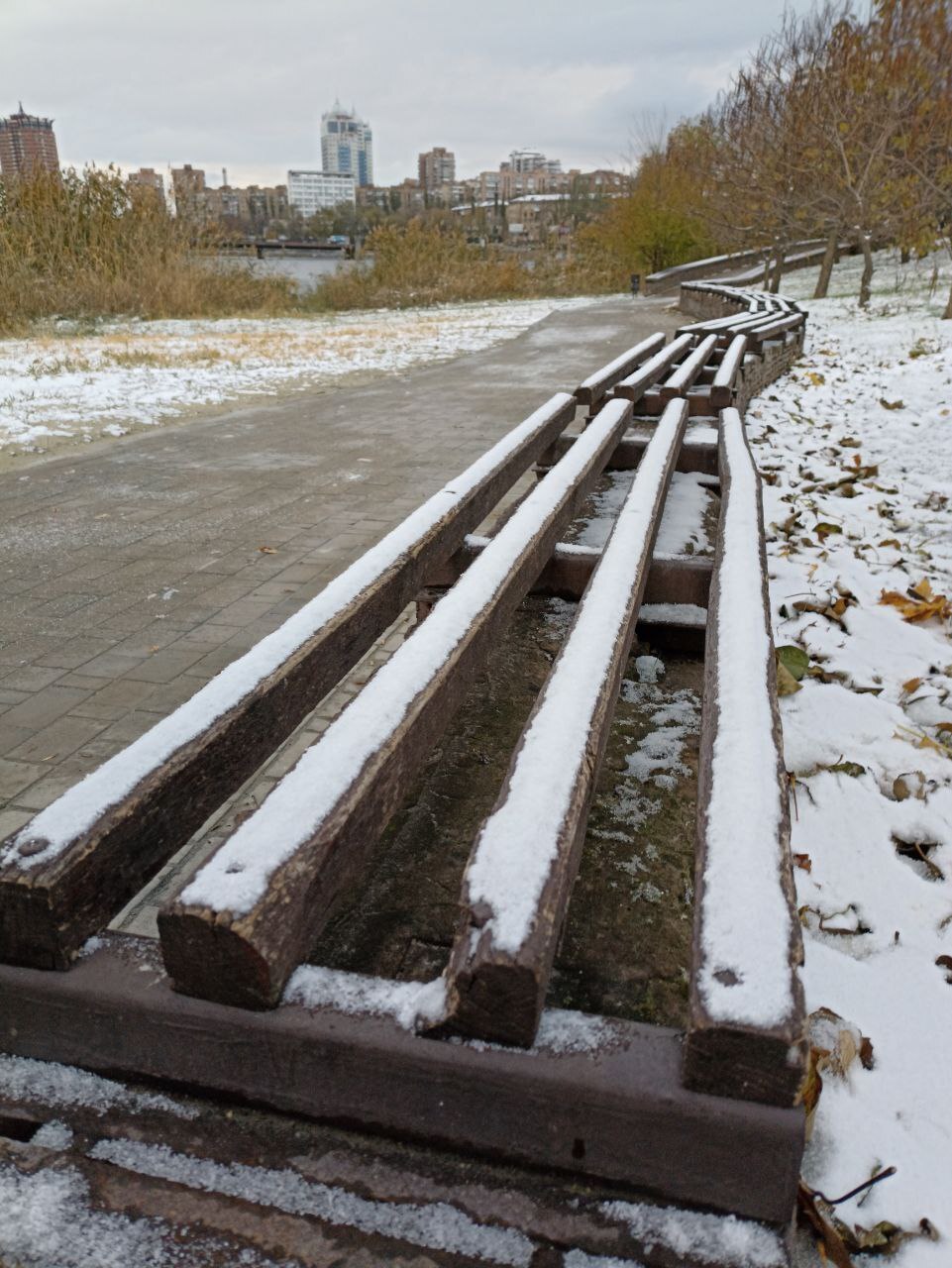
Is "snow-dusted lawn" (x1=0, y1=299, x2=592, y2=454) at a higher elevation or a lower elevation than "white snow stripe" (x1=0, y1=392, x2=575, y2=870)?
lower

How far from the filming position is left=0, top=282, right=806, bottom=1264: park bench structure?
1065mm

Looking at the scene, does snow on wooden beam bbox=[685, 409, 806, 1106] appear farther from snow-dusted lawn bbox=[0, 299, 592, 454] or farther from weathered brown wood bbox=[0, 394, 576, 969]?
snow-dusted lawn bbox=[0, 299, 592, 454]


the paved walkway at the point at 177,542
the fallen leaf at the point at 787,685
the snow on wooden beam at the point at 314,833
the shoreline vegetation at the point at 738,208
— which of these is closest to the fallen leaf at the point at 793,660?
the fallen leaf at the point at 787,685

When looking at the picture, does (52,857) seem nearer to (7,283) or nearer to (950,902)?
(950,902)

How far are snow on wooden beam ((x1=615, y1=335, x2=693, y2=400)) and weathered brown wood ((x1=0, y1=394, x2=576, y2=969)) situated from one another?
2751 millimetres

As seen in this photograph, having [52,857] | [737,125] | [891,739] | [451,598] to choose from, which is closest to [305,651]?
[451,598]

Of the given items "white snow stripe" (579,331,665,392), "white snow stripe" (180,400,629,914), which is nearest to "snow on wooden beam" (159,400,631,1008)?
"white snow stripe" (180,400,629,914)

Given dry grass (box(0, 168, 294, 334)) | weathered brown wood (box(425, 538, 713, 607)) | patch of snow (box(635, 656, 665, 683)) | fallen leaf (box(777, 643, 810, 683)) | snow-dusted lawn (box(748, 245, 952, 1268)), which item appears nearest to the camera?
snow-dusted lawn (box(748, 245, 952, 1268))

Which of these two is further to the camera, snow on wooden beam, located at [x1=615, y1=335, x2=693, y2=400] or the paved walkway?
snow on wooden beam, located at [x1=615, y1=335, x2=693, y2=400]

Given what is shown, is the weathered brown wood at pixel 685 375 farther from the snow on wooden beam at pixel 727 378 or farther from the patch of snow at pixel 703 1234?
the patch of snow at pixel 703 1234

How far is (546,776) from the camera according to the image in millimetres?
1392

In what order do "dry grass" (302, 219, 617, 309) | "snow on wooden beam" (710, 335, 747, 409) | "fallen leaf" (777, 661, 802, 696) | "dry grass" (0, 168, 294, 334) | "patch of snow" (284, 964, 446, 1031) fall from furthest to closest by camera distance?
"dry grass" (302, 219, 617, 309)
"dry grass" (0, 168, 294, 334)
"snow on wooden beam" (710, 335, 747, 409)
"fallen leaf" (777, 661, 802, 696)
"patch of snow" (284, 964, 446, 1031)

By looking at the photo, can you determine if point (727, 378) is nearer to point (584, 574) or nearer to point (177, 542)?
point (584, 574)

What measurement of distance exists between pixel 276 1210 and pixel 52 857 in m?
0.50
